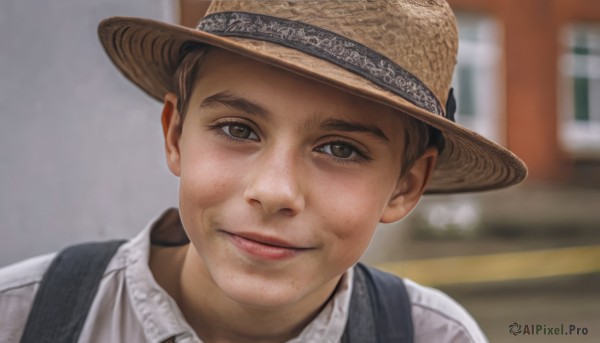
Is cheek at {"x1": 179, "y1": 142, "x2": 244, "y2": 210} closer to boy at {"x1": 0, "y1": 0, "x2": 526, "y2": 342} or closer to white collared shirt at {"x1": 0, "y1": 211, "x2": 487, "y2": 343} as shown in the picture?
boy at {"x1": 0, "y1": 0, "x2": 526, "y2": 342}

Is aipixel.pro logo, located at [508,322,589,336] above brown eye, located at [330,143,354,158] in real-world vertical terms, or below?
below

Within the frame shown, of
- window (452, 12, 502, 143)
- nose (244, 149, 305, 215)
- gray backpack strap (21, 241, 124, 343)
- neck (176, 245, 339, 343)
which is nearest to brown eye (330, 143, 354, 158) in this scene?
nose (244, 149, 305, 215)

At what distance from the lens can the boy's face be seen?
64.5 inches

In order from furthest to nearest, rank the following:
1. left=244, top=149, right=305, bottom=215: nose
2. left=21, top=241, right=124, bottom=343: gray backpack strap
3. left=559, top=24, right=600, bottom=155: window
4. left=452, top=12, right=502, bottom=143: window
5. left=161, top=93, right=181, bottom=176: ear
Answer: left=559, top=24, right=600, bottom=155: window
left=452, top=12, right=502, bottom=143: window
left=161, top=93, right=181, bottom=176: ear
left=21, top=241, right=124, bottom=343: gray backpack strap
left=244, top=149, right=305, bottom=215: nose

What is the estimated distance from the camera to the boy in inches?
64.8

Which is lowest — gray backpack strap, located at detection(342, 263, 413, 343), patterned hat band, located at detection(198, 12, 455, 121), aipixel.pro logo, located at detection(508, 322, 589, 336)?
aipixel.pro logo, located at detection(508, 322, 589, 336)

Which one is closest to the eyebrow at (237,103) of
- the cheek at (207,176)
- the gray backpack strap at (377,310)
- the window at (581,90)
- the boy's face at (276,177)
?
the boy's face at (276,177)

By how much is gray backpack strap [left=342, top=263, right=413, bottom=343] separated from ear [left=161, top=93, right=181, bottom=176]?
625 millimetres

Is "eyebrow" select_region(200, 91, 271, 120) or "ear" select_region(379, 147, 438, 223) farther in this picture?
"ear" select_region(379, 147, 438, 223)

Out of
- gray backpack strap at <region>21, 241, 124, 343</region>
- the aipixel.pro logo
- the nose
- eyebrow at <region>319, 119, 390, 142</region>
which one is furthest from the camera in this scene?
the aipixel.pro logo

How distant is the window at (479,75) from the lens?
11375mm

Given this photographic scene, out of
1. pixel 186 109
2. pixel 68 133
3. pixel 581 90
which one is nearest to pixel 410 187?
pixel 186 109

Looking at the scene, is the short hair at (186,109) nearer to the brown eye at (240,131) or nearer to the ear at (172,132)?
the ear at (172,132)

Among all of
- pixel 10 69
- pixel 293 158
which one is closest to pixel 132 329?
pixel 293 158
